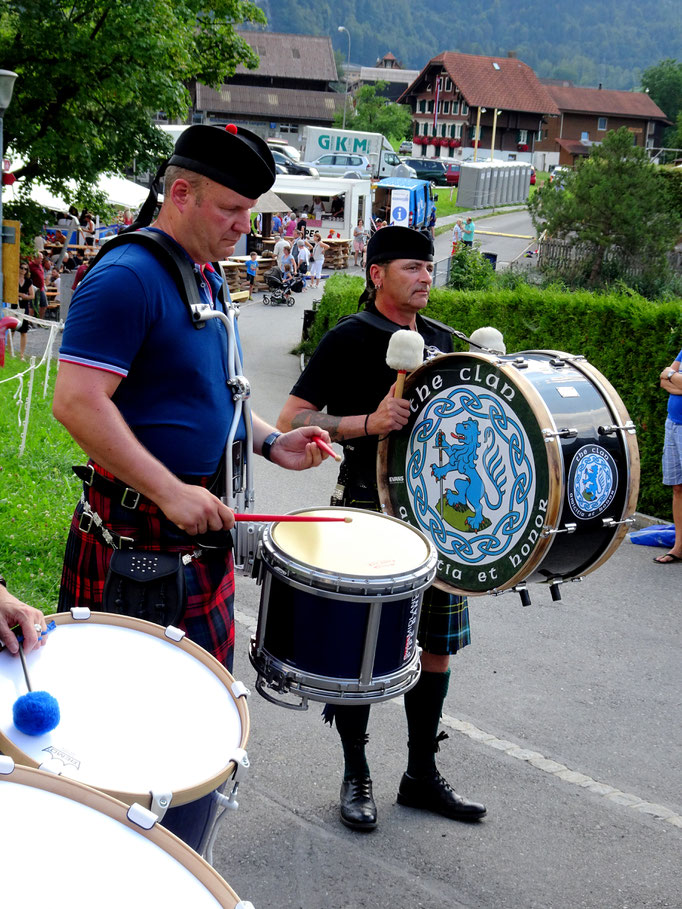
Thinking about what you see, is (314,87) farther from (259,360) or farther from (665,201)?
(259,360)

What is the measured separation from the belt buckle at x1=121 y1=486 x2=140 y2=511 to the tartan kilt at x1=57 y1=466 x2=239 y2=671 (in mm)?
14

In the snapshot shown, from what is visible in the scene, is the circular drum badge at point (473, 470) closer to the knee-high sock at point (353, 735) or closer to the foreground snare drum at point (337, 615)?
the foreground snare drum at point (337, 615)

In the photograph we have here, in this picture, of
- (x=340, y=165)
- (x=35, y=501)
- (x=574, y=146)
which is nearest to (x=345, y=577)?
(x=35, y=501)

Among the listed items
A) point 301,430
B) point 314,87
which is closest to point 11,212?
point 301,430

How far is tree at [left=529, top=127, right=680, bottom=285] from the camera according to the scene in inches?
879

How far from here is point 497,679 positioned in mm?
5059

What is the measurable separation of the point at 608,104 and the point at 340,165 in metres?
68.5

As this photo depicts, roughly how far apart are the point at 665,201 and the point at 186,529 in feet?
74.5

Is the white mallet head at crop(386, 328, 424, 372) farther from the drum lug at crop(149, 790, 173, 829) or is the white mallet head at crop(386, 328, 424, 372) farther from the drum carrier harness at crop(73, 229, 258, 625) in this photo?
the drum lug at crop(149, 790, 173, 829)

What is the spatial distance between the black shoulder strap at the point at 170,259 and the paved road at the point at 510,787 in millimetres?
1851

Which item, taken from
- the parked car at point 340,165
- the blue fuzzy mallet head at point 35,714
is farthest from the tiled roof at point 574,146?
the blue fuzzy mallet head at point 35,714

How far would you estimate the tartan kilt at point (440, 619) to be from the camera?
3.53 meters

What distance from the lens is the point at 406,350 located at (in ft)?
10.4

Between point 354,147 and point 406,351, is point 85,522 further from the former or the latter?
point 354,147
